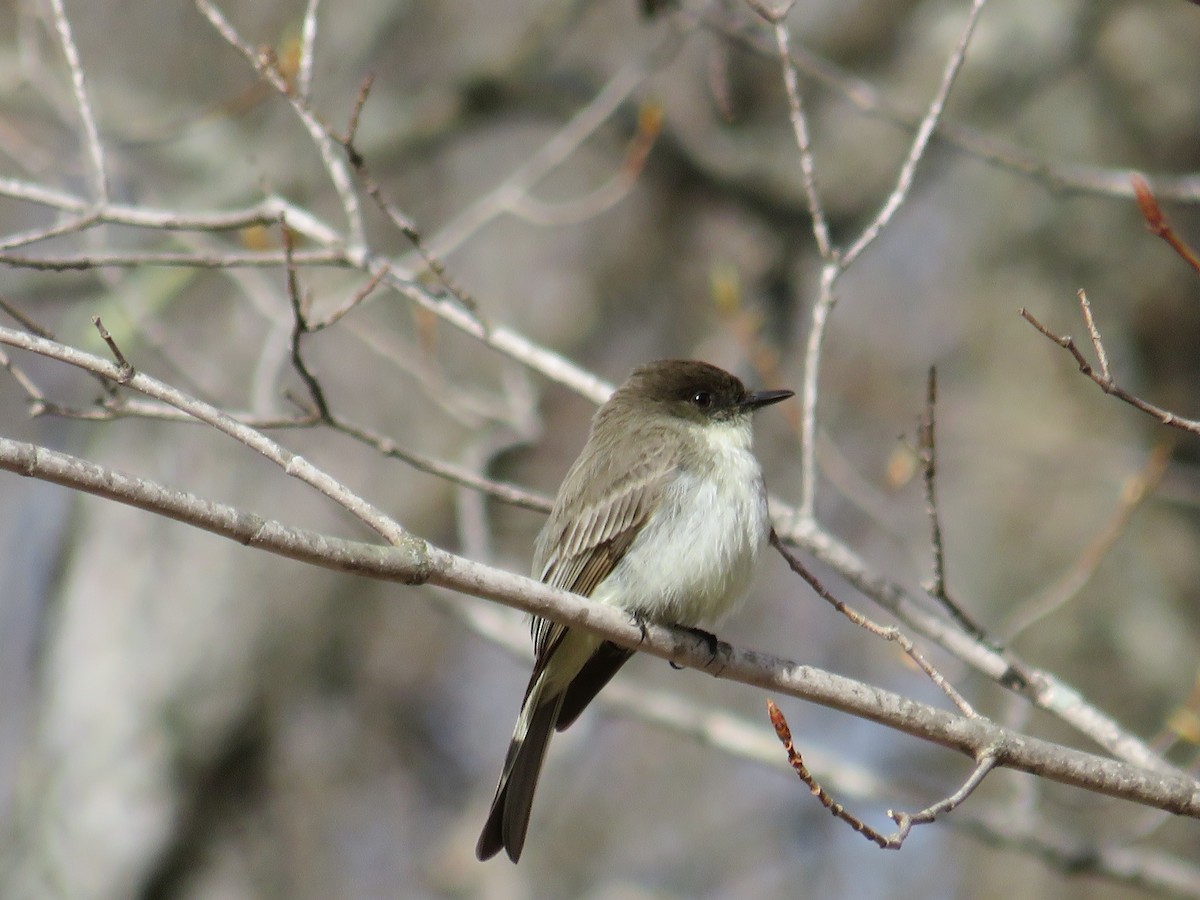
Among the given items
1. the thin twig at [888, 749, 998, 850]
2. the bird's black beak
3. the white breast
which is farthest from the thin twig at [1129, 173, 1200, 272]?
the bird's black beak

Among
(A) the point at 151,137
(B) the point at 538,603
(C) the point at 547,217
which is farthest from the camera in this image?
(C) the point at 547,217

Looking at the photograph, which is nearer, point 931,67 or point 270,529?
point 270,529

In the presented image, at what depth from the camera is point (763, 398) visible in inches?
185

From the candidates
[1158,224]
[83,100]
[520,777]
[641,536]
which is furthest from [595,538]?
[1158,224]

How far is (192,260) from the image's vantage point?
157 inches

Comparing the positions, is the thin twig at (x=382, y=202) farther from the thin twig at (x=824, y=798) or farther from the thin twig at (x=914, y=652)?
the thin twig at (x=824, y=798)

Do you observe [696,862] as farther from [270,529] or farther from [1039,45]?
[270,529]

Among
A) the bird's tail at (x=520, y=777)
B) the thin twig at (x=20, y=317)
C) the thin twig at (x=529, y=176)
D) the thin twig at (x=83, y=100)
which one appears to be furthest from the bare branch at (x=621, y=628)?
the thin twig at (x=529, y=176)

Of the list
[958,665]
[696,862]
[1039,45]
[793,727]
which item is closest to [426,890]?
[696,862]

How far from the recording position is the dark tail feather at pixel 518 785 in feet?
13.6

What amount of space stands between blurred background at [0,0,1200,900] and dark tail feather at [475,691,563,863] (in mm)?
1223

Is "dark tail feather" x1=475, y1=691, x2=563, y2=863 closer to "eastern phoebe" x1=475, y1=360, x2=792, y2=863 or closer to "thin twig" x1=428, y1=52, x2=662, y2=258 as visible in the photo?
"eastern phoebe" x1=475, y1=360, x2=792, y2=863

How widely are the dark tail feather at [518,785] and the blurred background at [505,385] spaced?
122 centimetres

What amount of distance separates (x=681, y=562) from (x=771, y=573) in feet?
17.2
